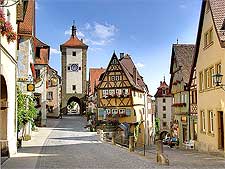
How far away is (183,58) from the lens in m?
32.9

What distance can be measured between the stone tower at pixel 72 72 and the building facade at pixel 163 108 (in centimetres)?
1879

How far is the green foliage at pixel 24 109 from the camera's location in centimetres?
2280

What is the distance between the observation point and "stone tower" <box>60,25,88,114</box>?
208ft

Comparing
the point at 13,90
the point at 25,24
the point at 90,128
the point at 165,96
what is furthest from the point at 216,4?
the point at 165,96

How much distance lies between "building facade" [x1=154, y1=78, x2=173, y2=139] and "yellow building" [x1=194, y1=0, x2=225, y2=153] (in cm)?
5031

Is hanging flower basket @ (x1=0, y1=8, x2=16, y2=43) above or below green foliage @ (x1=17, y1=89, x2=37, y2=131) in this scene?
above

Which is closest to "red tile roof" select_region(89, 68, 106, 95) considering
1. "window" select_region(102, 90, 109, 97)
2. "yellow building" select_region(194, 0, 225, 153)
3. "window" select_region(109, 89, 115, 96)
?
"window" select_region(102, 90, 109, 97)

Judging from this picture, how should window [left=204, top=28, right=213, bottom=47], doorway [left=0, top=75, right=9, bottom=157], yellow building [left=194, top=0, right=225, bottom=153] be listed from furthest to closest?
1. window [left=204, top=28, right=213, bottom=47]
2. yellow building [left=194, top=0, right=225, bottom=153]
3. doorway [left=0, top=75, right=9, bottom=157]

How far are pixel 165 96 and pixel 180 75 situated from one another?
1727 inches

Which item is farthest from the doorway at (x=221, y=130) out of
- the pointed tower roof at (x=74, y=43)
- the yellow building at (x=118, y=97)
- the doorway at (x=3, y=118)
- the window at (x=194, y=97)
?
the pointed tower roof at (x=74, y=43)

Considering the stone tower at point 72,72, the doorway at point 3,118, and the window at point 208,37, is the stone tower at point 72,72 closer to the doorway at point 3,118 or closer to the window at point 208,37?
the window at point 208,37

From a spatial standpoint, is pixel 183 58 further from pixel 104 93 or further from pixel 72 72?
pixel 72 72

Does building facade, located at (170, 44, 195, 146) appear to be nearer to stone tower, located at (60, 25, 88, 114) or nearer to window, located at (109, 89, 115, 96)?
window, located at (109, 89, 115, 96)

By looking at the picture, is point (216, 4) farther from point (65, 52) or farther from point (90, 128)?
point (65, 52)
